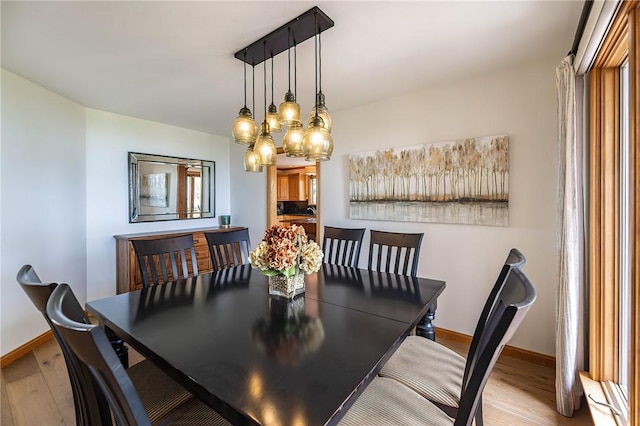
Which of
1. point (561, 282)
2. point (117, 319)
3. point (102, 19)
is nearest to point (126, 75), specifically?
point (102, 19)

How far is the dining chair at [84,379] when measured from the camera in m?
0.93

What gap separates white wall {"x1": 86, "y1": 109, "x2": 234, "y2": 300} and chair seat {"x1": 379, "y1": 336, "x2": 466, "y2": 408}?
3.67 m

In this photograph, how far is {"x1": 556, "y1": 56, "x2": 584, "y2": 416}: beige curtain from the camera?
1.82 meters

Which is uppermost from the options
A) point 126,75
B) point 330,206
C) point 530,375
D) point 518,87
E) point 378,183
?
point 126,75

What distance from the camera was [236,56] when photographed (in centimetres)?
215

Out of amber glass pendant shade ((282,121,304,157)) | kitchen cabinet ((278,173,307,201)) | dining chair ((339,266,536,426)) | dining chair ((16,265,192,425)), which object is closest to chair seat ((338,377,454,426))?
dining chair ((339,266,536,426))

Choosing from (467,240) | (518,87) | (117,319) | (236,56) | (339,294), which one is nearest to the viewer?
(117,319)

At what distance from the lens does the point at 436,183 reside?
281 cm

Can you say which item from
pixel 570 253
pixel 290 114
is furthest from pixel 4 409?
pixel 570 253

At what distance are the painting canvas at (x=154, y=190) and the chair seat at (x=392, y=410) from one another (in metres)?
3.84

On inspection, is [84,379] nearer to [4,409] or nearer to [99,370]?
[99,370]

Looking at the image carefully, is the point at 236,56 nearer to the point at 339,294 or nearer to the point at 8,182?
the point at 339,294

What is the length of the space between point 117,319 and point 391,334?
1.26 m

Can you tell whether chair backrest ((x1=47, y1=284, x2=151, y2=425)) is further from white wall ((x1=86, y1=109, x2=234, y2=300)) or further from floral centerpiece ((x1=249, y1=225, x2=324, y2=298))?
white wall ((x1=86, y1=109, x2=234, y2=300))
